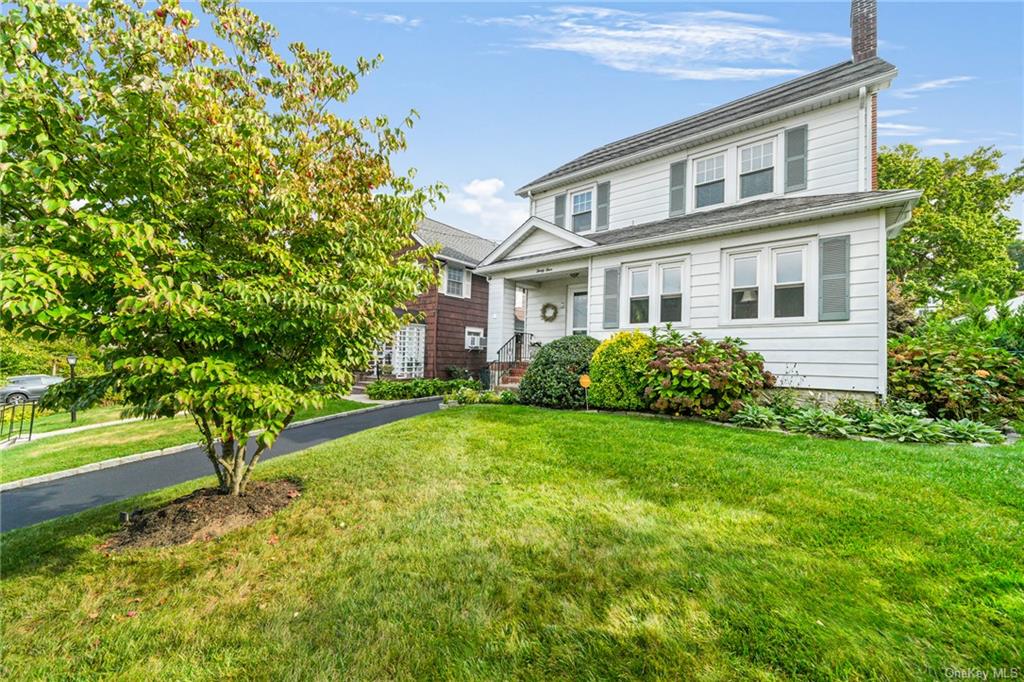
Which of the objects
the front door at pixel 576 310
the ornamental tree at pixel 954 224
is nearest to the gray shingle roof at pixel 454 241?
the front door at pixel 576 310

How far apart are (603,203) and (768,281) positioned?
212 inches

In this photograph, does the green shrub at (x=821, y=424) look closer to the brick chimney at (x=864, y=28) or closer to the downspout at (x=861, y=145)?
the downspout at (x=861, y=145)

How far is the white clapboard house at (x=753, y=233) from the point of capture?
730 centimetres

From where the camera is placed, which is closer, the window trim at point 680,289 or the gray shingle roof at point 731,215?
the gray shingle roof at point 731,215

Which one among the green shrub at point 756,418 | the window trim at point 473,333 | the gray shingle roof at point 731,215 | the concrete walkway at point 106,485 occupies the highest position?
the gray shingle roof at point 731,215

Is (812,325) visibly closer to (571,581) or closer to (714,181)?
(714,181)

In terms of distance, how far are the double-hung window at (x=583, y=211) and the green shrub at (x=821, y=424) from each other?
7885 millimetres

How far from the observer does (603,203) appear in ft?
39.3

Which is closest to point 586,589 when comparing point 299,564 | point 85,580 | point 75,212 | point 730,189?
point 299,564

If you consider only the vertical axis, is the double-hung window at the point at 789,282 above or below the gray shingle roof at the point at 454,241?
below

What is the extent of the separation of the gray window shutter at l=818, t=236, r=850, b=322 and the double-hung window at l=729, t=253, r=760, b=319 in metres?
1.08

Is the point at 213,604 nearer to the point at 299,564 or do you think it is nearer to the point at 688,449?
the point at 299,564

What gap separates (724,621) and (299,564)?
9.11 ft

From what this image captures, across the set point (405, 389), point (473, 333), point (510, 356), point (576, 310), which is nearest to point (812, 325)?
point (576, 310)
